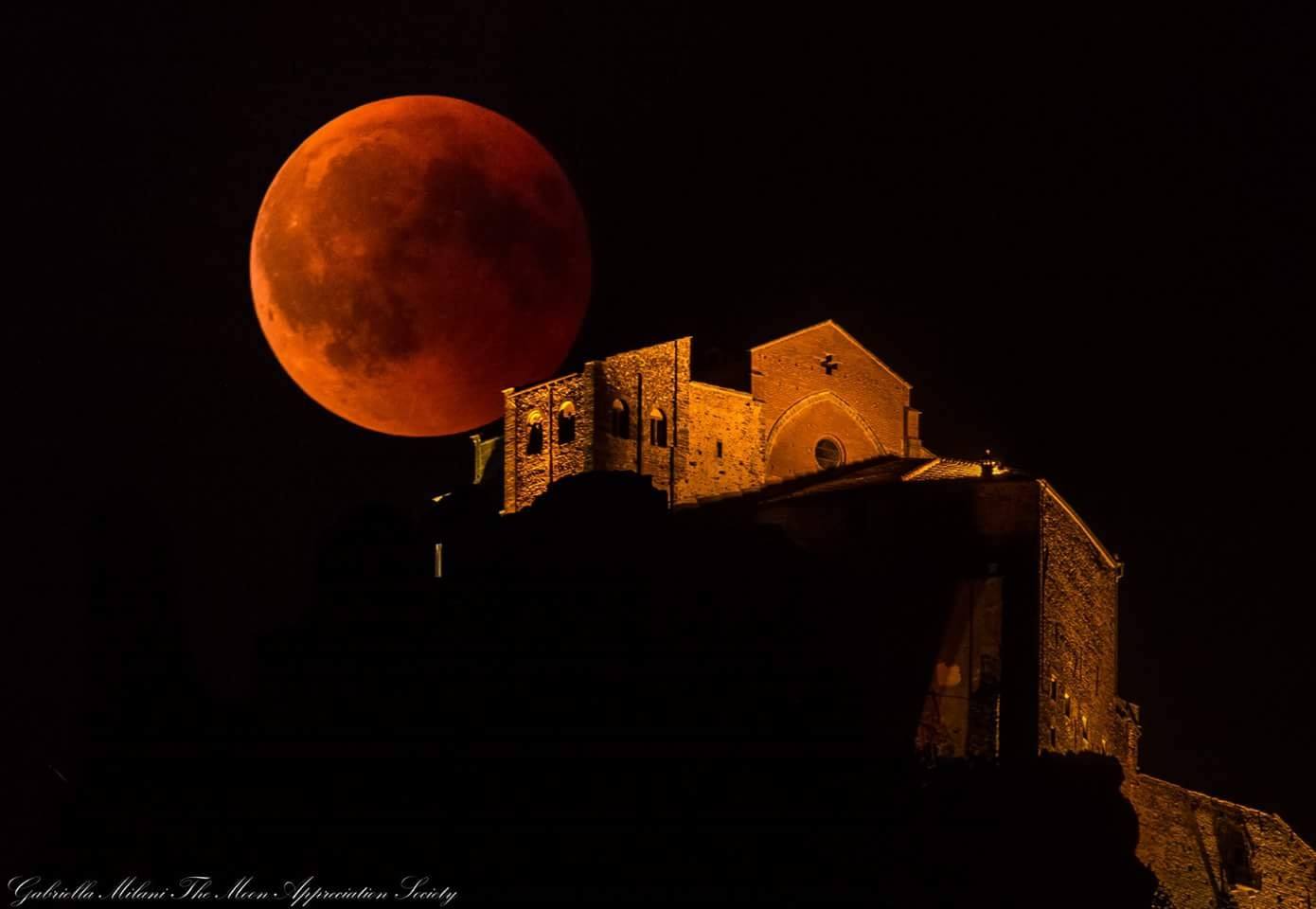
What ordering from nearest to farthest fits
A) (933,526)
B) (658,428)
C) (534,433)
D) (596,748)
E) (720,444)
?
(596,748) < (933,526) < (658,428) < (720,444) < (534,433)

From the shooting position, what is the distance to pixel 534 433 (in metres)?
49.9

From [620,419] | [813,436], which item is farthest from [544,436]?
[813,436]

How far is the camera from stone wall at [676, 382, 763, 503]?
48906 mm

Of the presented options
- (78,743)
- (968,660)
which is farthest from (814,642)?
(78,743)

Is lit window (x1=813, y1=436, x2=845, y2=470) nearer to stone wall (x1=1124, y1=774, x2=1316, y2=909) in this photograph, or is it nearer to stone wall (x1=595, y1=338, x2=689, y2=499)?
stone wall (x1=595, y1=338, x2=689, y2=499)

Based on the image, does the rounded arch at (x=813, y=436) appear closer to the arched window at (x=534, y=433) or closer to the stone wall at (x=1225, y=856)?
the arched window at (x=534, y=433)

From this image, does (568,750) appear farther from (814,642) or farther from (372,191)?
(372,191)

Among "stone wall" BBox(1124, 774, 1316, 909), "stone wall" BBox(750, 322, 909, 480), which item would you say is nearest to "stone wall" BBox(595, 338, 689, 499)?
"stone wall" BBox(750, 322, 909, 480)

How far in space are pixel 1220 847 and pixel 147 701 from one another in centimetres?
2592

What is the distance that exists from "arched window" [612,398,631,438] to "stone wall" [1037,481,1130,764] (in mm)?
11474

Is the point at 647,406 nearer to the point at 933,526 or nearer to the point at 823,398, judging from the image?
the point at 823,398

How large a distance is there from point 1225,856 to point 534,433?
2058 centimetres

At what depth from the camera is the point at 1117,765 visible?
4256 cm

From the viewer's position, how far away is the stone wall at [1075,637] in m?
42.0
